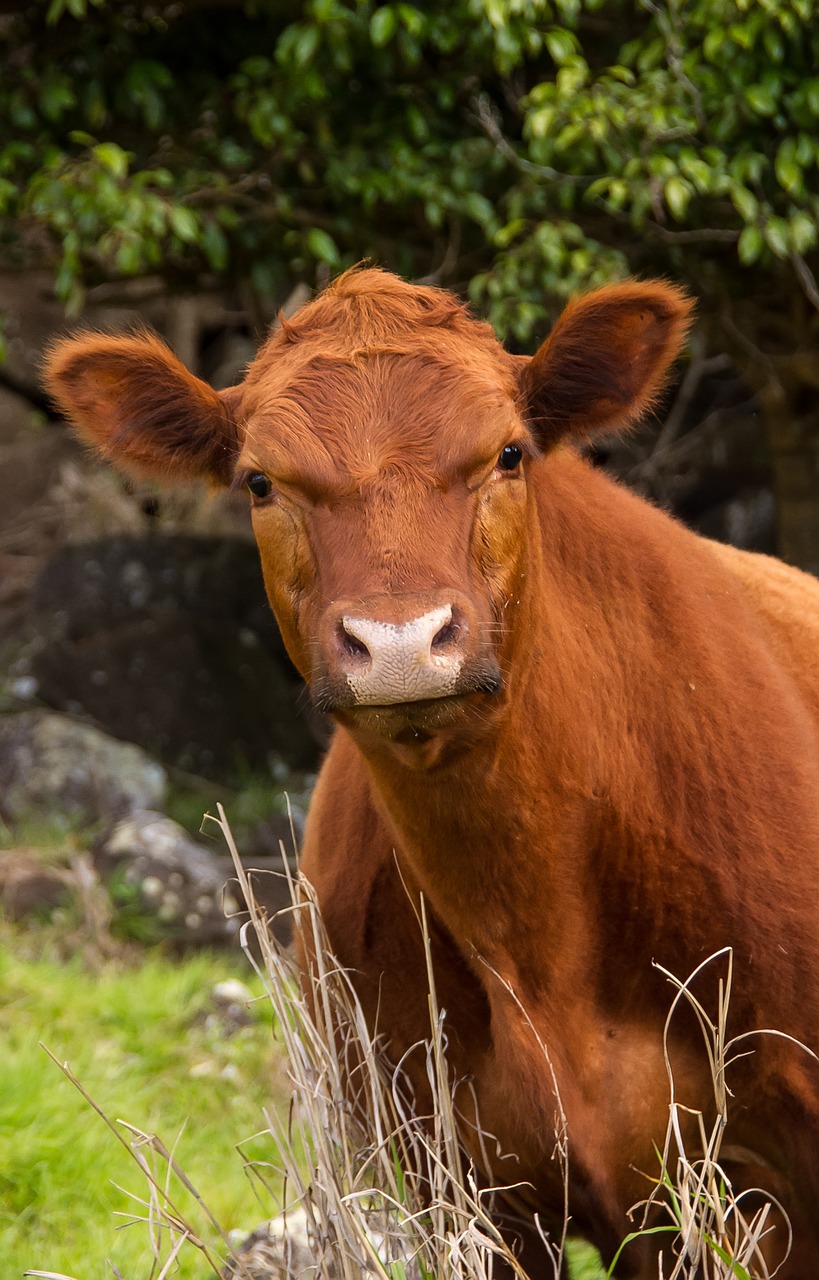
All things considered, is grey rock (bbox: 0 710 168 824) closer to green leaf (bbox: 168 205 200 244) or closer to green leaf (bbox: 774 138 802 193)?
green leaf (bbox: 168 205 200 244)

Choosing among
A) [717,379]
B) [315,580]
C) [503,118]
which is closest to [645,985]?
[315,580]

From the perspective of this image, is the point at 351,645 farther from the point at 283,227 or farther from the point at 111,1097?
the point at 283,227

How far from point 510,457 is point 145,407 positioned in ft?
2.80

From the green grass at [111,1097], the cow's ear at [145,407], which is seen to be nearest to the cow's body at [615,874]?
the cow's ear at [145,407]

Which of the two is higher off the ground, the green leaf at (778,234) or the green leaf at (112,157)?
the green leaf at (112,157)

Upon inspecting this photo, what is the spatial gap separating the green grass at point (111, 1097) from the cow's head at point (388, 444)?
5.89ft

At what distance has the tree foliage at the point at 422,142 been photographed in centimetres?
563

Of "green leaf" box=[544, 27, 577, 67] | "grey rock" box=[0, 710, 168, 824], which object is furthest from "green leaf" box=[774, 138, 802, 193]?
"grey rock" box=[0, 710, 168, 824]

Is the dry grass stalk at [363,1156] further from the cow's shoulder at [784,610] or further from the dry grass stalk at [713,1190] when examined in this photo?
the cow's shoulder at [784,610]

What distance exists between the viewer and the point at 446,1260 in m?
2.76

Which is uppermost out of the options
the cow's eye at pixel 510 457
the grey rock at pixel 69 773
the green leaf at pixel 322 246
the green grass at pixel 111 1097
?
the cow's eye at pixel 510 457

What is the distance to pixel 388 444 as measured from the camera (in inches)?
104

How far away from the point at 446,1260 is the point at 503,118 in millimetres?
5557

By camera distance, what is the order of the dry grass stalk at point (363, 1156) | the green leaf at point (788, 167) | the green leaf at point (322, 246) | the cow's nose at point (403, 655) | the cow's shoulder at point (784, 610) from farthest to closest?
1. the green leaf at point (322, 246)
2. the green leaf at point (788, 167)
3. the cow's shoulder at point (784, 610)
4. the dry grass stalk at point (363, 1156)
5. the cow's nose at point (403, 655)
